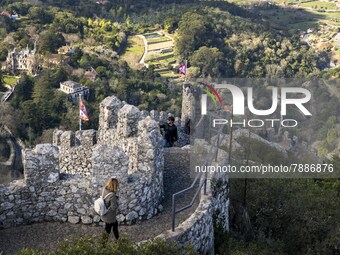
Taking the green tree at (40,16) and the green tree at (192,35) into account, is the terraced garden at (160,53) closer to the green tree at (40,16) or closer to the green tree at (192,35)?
the green tree at (192,35)

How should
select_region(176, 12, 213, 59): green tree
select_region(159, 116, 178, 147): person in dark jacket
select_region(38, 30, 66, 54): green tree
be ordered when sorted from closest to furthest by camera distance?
select_region(159, 116, 178, 147): person in dark jacket
select_region(38, 30, 66, 54): green tree
select_region(176, 12, 213, 59): green tree

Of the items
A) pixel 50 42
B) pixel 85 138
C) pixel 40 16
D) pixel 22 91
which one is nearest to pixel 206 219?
pixel 85 138

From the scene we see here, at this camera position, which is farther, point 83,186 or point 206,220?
point 206,220

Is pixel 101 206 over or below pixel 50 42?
below

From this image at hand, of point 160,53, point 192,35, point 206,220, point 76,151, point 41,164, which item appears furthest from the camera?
point 192,35

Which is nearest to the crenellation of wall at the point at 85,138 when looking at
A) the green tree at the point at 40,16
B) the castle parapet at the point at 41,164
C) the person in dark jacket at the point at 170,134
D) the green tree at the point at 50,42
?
the person in dark jacket at the point at 170,134

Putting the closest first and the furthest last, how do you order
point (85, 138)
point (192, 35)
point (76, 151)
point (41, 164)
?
point (41, 164) → point (76, 151) → point (85, 138) → point (192, 35)

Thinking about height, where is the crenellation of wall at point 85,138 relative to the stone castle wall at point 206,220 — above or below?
above

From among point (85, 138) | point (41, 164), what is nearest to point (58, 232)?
point (41, 164)

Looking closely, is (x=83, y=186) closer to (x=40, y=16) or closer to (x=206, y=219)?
(x=206, y=219)

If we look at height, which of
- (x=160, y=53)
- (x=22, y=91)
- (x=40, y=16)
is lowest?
(x=22, y=91)

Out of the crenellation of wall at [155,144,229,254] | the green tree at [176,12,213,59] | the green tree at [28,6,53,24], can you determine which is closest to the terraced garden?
the green tree at [176,12,213,59]

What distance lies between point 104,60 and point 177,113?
20080 millimetres

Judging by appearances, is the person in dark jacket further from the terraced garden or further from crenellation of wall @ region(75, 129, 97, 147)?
the terraced garden
